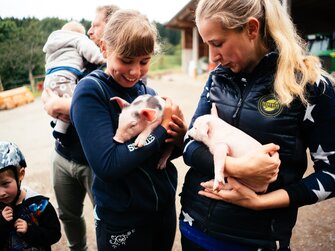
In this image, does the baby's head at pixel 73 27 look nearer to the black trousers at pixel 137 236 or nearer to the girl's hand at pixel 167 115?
the girl's hand at pixel 167 115

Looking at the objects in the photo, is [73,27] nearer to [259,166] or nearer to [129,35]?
[129,35]

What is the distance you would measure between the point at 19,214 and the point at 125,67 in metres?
1.29

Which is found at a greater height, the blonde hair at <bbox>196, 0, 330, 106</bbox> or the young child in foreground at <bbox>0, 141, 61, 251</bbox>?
the blonde hair at <bbox>196, 0, 330, 106</bbox>

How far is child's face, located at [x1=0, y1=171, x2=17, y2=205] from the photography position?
76.9 inches

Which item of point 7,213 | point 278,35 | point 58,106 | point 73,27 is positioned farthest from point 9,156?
point 278,35

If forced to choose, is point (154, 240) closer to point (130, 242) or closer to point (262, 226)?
point (130, 242)

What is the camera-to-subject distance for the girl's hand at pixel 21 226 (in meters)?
1.89

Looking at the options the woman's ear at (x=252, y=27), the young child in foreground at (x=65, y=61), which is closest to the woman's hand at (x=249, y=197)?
the woman's ear at (x=252, y=27)

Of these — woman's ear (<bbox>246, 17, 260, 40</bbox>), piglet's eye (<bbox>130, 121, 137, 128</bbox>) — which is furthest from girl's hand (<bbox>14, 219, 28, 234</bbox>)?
woman's ear (<bbox>246, 17, 260, 40</bbox>)

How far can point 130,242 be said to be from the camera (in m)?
1.66

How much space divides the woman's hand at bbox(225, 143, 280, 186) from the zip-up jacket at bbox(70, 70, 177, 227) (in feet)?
1.38

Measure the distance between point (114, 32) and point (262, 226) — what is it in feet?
4.05

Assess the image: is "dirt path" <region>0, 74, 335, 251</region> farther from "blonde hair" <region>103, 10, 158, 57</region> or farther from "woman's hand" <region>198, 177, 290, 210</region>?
"blonde hair" <region>103, 10, 158, 57</region>

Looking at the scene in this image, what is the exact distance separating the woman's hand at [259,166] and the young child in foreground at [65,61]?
129cm
